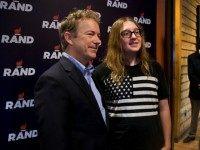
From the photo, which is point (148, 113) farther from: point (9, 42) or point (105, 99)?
point (9, 42)

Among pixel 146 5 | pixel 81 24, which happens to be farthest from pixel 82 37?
pixel 146 5

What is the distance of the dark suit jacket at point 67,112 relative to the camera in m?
1.61

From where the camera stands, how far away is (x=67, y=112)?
165 cm

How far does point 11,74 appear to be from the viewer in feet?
8.61

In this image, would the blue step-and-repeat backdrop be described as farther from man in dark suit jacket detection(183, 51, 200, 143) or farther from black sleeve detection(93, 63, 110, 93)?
man in dark suit jacket detection(183, 51, 200, 143)

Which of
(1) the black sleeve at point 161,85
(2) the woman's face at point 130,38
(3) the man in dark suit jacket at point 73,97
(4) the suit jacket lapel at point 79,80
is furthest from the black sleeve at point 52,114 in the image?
(1) the black sleeve at point 161,85

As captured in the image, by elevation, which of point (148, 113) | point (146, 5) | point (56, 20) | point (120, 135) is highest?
point (146, 5)

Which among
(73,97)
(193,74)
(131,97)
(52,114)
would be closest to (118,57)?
(131,97)

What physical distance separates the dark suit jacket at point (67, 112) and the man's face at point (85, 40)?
9cm

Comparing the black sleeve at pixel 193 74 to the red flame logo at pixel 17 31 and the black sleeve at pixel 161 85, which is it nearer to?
the black sleeve at pixel 161 85

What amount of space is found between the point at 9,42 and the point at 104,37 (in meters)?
1.11

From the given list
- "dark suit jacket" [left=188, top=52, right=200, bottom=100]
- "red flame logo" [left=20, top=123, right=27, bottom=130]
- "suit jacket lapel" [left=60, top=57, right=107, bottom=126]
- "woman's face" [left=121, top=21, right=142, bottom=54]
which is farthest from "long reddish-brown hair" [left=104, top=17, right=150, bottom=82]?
"dark suit jacket" [left=188, top=52, right=200, bottom=100]

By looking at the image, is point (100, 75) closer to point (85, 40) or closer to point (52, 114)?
point (85, 40)

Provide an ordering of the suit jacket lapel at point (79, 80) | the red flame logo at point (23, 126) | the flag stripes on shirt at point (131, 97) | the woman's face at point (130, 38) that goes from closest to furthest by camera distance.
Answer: the suit jacket lapel at point (79, 80), the flag stripes on shirt at point (131, 97), the woman's face at point (130, 38), the red flame logo at point (23, 126)
